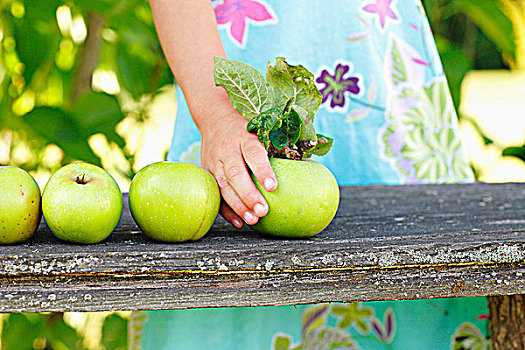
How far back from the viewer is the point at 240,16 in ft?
3.29

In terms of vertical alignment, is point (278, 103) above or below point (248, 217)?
above

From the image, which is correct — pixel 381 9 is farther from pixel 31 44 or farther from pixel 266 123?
pixel 31 44

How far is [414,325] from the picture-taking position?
770 mm

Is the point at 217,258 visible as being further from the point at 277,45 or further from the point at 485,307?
the point at 277,45

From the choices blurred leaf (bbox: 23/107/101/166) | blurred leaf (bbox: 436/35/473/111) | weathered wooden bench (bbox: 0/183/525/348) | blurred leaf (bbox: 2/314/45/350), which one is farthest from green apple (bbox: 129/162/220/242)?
blurred leaf (bbox: 436/35/473/111)

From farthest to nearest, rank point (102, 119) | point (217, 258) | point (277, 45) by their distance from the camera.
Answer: point (102, 119), point (277, 45), point (217, 258)

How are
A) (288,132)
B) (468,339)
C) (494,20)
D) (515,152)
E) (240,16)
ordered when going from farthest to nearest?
(515,152) < (494,20) < (240,16) < (468,339) < (288,132)

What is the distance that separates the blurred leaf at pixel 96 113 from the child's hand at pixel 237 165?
2.58ft

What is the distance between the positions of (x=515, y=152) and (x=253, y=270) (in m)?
1.32

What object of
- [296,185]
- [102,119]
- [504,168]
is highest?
[504,168]

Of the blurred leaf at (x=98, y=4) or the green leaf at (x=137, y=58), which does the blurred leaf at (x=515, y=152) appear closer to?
the green leaf at (x=137, y=58)

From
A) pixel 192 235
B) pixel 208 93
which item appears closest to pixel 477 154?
pixel 208 93

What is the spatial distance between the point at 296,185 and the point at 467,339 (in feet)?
1.42

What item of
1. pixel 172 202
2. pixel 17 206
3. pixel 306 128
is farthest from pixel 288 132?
pixel 17 206
